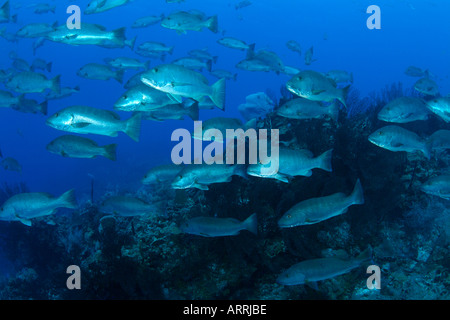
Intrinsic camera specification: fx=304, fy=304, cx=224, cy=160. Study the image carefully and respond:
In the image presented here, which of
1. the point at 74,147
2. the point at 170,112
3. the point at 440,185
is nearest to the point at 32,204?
the point at 74,147

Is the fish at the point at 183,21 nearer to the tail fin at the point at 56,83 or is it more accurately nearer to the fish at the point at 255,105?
the tail fin at the point at 56,83

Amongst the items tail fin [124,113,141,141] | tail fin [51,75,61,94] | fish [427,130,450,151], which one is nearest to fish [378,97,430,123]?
fish [427,130,450,151]

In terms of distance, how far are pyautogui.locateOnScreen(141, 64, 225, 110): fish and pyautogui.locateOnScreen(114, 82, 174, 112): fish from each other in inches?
14.9

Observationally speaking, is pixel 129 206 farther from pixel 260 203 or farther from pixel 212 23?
pixel 212 23

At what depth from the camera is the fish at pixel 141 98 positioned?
4902mm

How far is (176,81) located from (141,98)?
0.86m

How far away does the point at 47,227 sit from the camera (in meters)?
8.91

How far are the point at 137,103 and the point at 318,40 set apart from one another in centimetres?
10902

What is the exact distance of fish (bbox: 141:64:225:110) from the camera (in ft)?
14.1

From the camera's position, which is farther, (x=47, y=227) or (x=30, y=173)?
(x=30, y=173)
